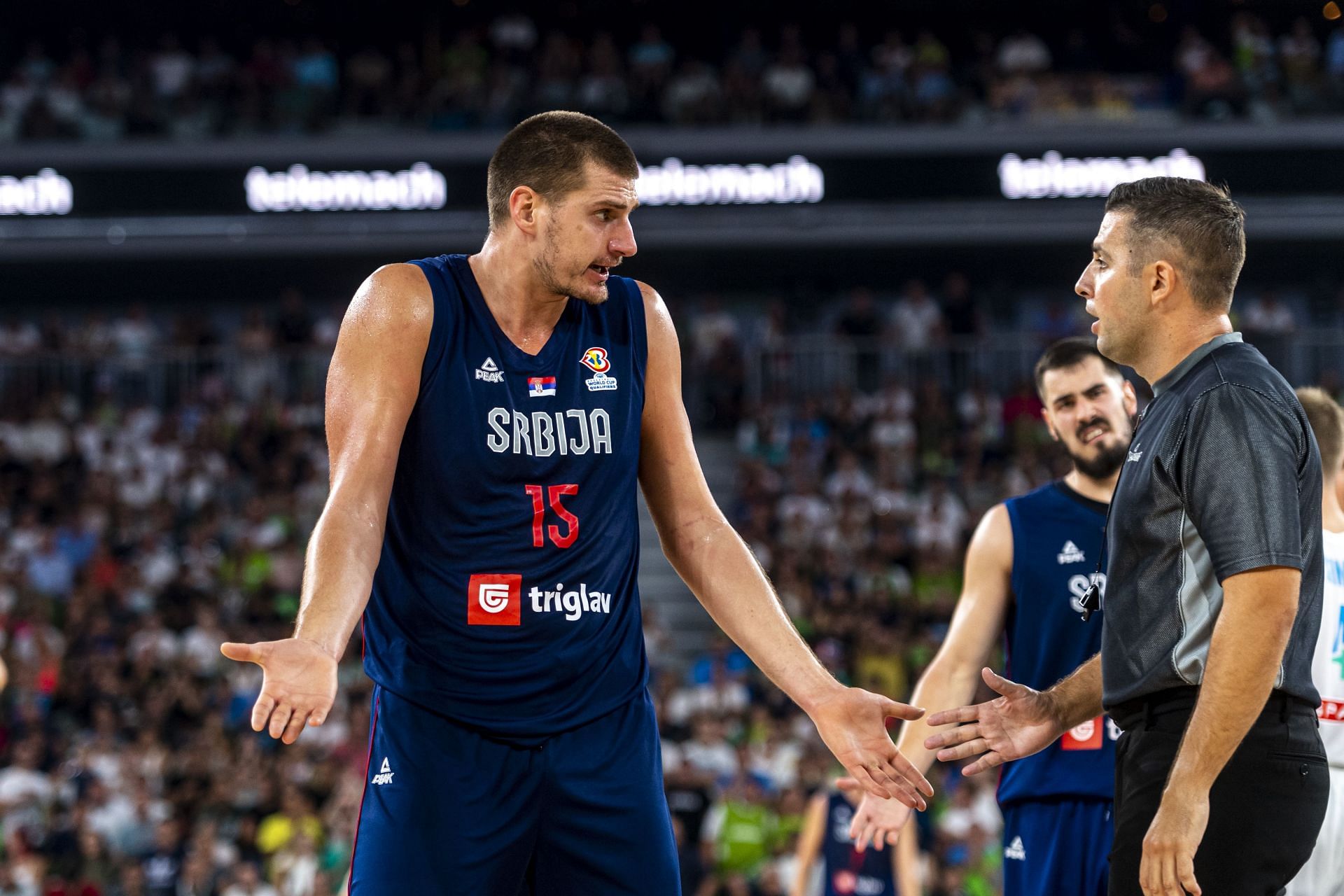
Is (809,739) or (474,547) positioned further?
(809,739)

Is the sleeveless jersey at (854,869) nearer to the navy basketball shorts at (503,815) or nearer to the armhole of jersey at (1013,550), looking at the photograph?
the armhole of jersey at (1013,550)

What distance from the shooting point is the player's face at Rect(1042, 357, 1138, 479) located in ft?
18.1

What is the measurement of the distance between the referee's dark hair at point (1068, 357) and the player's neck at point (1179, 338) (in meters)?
1.67

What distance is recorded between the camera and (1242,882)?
3.49 meters

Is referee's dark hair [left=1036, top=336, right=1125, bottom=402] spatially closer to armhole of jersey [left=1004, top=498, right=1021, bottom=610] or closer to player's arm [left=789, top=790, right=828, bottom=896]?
armhole of jersey [left=1004, top=498, right=1021, bottom=610]

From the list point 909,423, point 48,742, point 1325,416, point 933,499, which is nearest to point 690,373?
point 909,423

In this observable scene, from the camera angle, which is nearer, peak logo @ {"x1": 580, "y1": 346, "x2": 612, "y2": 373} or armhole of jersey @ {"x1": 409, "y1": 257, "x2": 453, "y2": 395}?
armhole of jersey @ {"x1": 409, "y1": 257, "x2": 453, "y2": 395}

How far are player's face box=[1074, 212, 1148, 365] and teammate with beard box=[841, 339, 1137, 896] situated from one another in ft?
5.20

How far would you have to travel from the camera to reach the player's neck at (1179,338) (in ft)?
12.5

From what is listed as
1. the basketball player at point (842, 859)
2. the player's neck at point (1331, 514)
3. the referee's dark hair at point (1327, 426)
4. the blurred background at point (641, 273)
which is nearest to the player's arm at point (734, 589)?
the player's neck at point (1331, 514)

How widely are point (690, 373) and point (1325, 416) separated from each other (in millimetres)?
15678

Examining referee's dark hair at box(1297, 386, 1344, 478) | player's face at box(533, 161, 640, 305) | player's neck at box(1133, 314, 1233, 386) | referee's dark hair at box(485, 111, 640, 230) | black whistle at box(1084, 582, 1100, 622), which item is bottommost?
black whistle at box(1084, 582, 1100, 622)

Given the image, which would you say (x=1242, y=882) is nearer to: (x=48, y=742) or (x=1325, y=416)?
(x=1325, y=416)

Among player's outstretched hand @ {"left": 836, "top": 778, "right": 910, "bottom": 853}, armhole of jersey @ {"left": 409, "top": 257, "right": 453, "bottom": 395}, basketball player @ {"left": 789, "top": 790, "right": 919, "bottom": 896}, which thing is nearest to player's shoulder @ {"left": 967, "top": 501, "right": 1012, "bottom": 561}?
player's outstretched hand @ {"left": 836, "top": 778, "right": 910, "bottom": 853}
